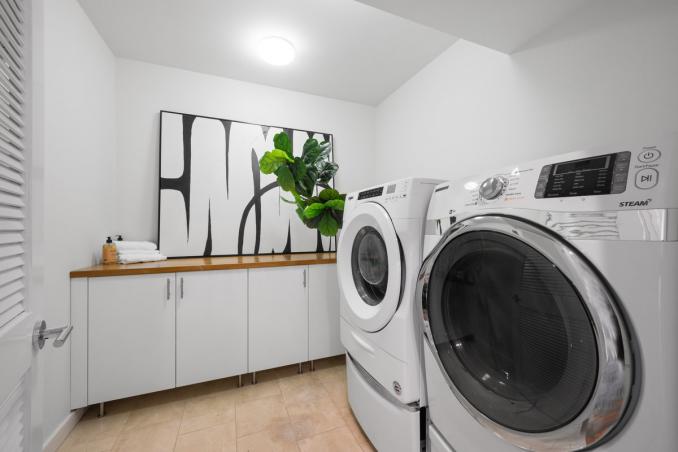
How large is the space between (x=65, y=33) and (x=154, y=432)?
2.26 meters

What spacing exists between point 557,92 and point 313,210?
152 centimetres

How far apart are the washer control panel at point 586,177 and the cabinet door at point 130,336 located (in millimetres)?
1912

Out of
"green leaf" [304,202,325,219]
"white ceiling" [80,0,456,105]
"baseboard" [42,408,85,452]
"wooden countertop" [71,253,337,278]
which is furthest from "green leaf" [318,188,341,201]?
"baseboard" [42,408,85,452]

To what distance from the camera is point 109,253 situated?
1704 mm

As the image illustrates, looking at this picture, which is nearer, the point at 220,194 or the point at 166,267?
the point at 166,267

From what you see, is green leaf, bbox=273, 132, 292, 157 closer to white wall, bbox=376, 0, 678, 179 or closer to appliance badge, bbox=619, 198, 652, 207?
white wall, bbox=376, 0, 678, 179

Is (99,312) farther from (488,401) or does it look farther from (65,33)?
(488,401)

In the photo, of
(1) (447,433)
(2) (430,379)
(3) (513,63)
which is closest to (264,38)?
(3) (513,63)

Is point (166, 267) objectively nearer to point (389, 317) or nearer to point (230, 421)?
point (230, 421)

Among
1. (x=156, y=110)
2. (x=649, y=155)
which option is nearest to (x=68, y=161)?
(x=156, y=110)

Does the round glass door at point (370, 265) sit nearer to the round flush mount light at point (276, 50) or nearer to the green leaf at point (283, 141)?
the green leaf at point (283, 141)

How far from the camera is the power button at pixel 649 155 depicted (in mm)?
500

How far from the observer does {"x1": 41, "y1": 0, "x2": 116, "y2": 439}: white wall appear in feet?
4.20

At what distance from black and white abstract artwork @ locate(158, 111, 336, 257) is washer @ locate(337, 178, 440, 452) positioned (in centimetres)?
117
